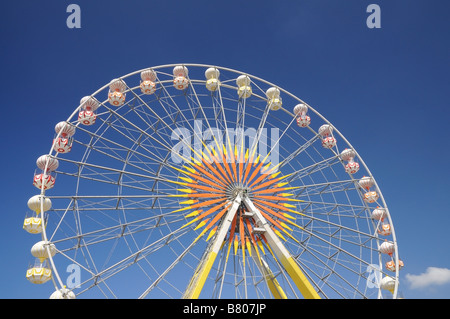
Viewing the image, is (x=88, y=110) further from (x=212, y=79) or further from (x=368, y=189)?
(x=368, y=189)

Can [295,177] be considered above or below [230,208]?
above

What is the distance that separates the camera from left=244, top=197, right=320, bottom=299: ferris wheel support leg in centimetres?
1302

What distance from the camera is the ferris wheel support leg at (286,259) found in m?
13.0

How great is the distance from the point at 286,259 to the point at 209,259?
2681mm

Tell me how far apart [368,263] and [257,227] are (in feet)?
16.1

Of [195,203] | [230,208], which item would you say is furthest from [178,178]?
[230,208]

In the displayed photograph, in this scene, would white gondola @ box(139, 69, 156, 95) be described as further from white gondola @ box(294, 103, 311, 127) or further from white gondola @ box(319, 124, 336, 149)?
white gondola @ box(319, 124, 336, 149)

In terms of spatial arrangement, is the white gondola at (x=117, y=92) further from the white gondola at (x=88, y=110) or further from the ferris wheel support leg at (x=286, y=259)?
the ferris wheel support leg at (x=286, y=259)

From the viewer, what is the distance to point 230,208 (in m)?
14.1

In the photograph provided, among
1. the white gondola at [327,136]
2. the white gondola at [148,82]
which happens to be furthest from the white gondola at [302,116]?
the white gondola at [148,82]

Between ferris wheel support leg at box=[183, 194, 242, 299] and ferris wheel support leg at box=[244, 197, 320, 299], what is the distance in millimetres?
821

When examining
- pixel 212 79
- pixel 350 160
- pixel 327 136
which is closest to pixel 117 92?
pixel 212 79

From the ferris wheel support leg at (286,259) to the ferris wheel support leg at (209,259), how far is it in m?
0.82

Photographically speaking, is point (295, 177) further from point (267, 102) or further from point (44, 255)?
point (44, 255)
